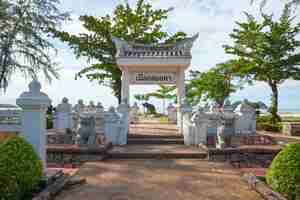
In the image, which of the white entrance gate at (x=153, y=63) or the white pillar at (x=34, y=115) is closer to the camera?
A: the white pillar at (x=34, y=115)

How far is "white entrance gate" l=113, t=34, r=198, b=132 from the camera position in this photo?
11.8 m

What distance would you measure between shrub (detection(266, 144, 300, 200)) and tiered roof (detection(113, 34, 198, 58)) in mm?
7776

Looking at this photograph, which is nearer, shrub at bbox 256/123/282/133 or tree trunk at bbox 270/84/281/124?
shrub at bbox 256/123/282/133

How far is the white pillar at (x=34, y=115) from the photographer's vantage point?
16.8 feet

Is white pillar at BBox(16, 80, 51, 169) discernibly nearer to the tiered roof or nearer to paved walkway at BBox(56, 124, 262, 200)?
paved walkway at BBox(56, 124, 262, 200)

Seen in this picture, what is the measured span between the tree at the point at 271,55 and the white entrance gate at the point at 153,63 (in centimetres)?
800

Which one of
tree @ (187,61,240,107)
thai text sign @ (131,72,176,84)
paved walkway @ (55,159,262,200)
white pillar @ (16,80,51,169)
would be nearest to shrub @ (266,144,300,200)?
paved walkway @ (55,159,262,200)

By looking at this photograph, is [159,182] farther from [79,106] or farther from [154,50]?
[79,106]

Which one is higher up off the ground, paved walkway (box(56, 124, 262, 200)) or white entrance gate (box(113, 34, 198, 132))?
white entrance gate (box(113, 34, 198, 132))

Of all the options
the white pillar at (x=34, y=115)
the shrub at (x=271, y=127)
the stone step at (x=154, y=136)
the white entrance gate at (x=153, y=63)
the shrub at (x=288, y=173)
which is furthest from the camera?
the shrub at (x=271, y=127)

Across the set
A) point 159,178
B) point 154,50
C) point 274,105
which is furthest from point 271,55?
point 159,178

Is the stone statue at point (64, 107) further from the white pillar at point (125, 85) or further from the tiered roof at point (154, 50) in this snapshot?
the tiered roof at point (154, 50)

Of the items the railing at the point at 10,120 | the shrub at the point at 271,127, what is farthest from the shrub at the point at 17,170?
the shrub at the point at 271,127

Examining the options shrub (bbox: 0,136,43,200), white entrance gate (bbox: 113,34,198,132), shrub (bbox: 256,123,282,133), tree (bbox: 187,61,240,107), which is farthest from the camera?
tree (bbox: 187,61,240,107)
